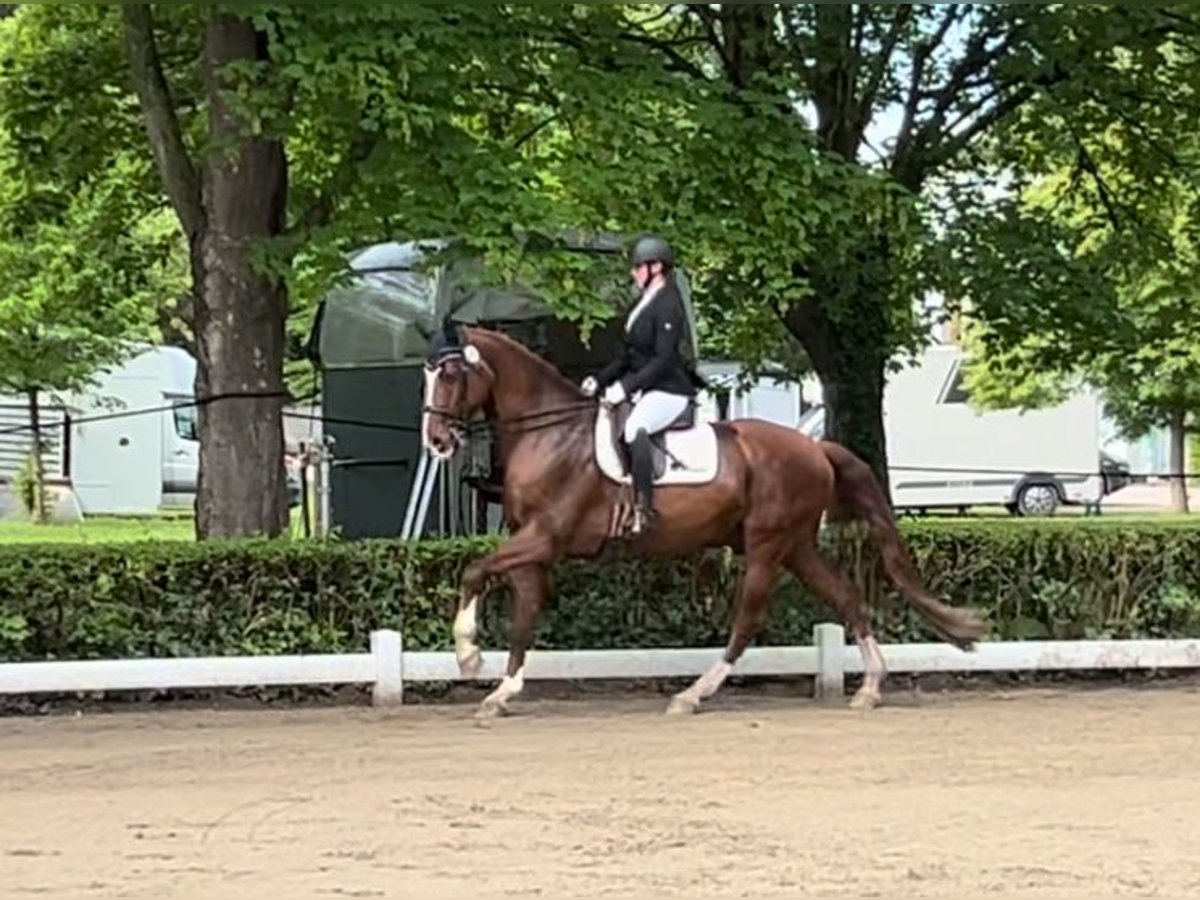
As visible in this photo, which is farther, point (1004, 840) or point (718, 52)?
point (718, 52)

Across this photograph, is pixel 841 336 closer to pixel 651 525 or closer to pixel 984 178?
pixel 984 178

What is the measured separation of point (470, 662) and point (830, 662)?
2.46 metres

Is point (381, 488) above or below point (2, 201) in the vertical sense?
below

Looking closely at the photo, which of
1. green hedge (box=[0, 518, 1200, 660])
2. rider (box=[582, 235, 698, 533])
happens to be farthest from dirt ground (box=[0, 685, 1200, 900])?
rider (box=[582, 235, 698, 533])

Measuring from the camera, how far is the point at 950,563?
11.9 meters

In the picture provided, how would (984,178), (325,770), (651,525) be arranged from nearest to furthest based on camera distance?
1. (325,770)
2. (651,525)
3. (984,178)

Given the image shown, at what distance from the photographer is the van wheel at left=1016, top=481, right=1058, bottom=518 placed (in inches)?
1345

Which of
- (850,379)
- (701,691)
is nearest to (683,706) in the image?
(701,691)

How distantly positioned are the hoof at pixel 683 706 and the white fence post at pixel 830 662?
1.06 m

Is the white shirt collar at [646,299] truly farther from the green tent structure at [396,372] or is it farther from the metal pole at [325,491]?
the metal pole at [325,491]

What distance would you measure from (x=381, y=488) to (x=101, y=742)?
7.76 m

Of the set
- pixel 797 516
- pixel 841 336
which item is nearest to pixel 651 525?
pixel 797 516

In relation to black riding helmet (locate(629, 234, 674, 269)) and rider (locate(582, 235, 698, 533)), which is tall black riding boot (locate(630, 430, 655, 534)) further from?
black riding helmet (locate(629, 234, 674, 269))

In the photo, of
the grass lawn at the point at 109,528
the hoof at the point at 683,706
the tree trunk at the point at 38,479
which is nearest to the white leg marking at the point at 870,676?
the hoof at the point at 683,706
